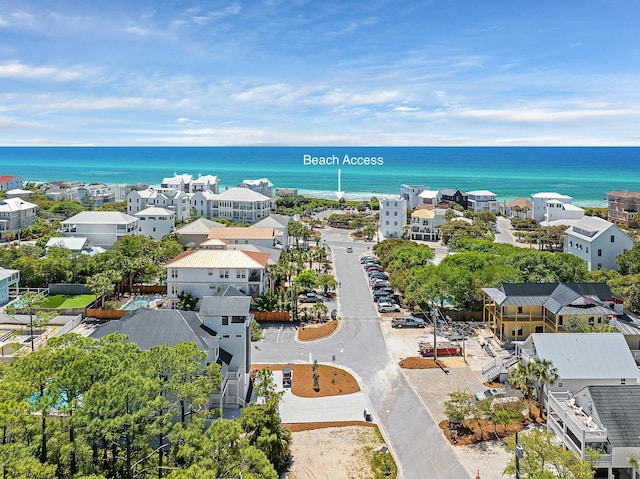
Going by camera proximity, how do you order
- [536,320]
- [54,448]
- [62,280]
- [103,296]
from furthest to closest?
[62,280] < [103,296] < [536,320] < [54,448]

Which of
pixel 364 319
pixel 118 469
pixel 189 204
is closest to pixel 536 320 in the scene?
pixel 364 319

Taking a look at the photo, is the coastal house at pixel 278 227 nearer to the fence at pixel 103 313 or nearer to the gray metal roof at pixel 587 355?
the fence at pixel 103 313

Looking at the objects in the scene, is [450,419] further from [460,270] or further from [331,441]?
[460,270]

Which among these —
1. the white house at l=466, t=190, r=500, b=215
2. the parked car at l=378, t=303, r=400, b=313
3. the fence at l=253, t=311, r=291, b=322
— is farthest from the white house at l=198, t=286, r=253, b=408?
the white house at l=466, t=190, r=500, b=215

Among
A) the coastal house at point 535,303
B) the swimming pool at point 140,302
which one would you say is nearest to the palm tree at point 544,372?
the coastal house at point 535,303

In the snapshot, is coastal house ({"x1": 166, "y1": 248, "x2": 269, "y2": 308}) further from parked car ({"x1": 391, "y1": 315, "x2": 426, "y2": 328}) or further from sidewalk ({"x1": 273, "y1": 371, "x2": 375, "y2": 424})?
sidewalk ({"x1": 273, "y1": 371, "x2": 375, "y2": 424})

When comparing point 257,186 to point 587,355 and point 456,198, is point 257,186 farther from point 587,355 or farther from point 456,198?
point 587,355

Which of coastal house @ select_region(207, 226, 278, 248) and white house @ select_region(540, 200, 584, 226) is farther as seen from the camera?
white house @ select_region(540, 200, 584, 226)
